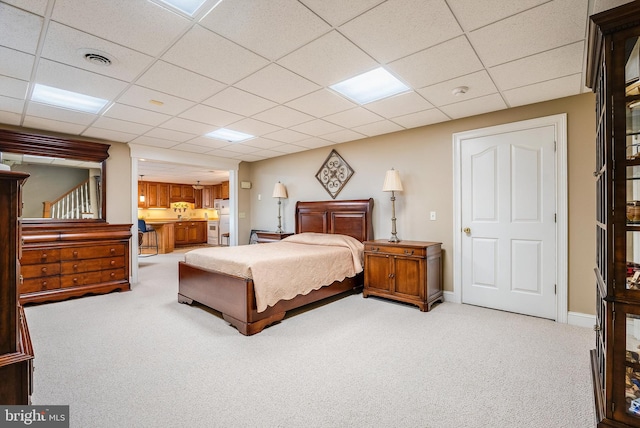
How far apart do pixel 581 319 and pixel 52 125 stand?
21.7ft

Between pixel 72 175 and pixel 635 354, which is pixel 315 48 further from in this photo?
pixel 72 175

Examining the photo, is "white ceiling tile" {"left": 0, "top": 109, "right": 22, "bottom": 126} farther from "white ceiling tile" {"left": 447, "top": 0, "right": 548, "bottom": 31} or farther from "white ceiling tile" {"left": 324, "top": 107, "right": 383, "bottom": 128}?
"white ceiling tile" {"left": 447, "top": 0, "right": 548, "bottom": 31}

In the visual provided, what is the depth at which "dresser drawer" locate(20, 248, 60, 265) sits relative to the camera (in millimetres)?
3779

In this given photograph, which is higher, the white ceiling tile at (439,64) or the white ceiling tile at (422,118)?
the white ceiling tile at (439,64)

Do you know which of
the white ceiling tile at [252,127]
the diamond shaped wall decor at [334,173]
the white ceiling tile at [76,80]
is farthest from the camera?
the diamond shaped wall decor at [334,173]

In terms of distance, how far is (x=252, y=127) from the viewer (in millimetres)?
4105

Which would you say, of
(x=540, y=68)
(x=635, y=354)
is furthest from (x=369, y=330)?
(x=540, y=68)

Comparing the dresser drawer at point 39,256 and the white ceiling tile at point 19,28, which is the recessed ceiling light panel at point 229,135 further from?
the dresser drawer at point 39,256

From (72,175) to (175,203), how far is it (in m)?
6.38

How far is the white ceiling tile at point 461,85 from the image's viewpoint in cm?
269

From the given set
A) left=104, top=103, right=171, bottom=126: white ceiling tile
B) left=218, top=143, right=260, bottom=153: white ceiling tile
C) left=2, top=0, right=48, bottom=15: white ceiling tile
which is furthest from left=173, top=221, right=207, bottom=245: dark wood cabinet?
left=2, top=0, right=48, bottom=15: white ceiling tile

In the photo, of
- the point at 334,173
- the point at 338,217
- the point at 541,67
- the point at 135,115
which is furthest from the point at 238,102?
the point at 541,67

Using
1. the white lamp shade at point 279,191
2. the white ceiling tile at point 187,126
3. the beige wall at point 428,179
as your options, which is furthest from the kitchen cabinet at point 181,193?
the white ceiling tile at point 187,126

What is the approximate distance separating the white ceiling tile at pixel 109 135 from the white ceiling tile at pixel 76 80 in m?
1.47
